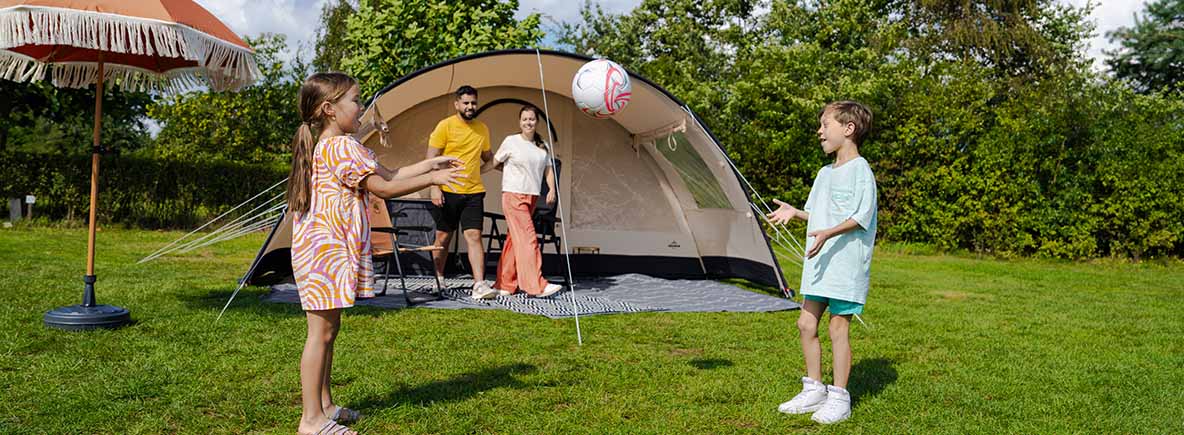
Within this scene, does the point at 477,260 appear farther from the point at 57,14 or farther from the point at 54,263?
the point at 54,263

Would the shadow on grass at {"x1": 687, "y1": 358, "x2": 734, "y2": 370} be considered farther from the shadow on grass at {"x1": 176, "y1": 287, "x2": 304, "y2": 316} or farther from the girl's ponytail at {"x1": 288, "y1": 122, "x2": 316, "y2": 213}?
the shadow on grass at {"x1": 176, "y1": 287, "x2": 304, "y2": 316}

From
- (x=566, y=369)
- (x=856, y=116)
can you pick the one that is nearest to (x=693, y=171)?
(x=566, y=369)

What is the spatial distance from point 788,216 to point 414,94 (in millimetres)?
4500

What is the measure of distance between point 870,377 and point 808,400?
73 cm

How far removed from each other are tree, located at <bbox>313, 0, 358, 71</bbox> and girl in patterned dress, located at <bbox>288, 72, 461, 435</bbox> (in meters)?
16.3

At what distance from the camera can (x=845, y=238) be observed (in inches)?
120

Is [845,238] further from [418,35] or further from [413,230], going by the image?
[418,35]

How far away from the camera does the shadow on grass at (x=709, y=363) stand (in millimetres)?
3857

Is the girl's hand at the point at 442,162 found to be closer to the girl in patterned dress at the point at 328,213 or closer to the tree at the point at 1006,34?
the girl in patterned dress at the point at 328,213

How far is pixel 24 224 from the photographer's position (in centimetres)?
1002

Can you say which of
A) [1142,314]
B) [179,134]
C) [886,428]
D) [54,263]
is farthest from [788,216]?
[179,134]

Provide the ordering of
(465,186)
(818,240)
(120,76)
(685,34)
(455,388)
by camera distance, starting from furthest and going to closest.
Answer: (685,34) → (465,186) → (120,76) → (455,388) → (818,240)

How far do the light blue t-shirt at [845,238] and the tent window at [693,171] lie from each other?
12.2 ft

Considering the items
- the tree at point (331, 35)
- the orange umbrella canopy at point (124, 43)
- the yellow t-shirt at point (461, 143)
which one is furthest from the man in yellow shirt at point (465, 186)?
the tree at point (331, 35)
